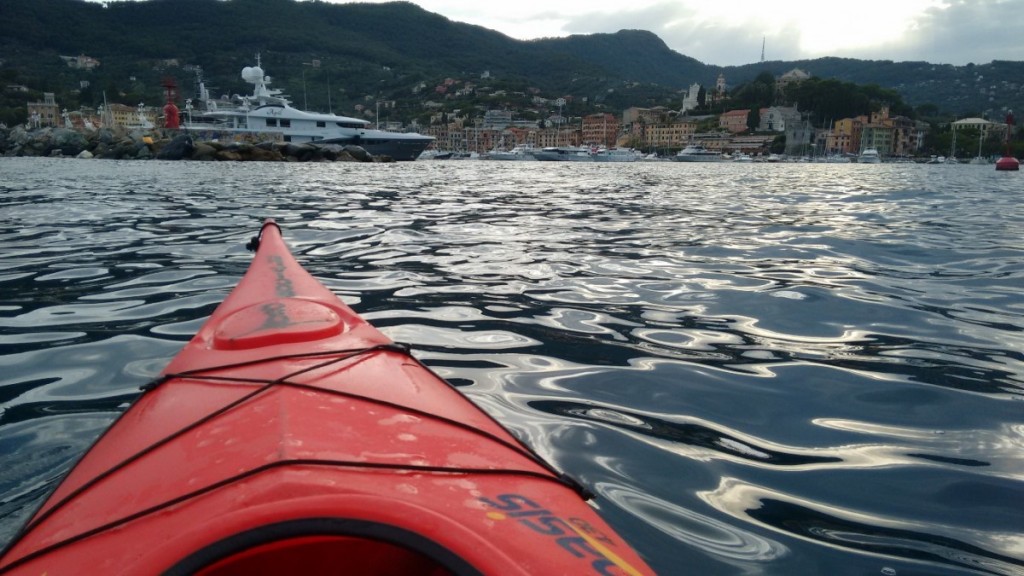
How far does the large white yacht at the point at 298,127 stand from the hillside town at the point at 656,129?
134 feet

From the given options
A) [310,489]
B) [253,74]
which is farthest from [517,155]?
[310,489]

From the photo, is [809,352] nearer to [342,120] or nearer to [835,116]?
[342,120]

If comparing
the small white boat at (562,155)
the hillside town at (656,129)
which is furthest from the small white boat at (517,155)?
the hillside town at (656,129)


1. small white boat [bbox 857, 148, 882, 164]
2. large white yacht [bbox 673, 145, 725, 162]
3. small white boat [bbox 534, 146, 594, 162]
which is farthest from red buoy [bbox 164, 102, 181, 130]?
small white boat [bbox 857, 148, 882, 164]

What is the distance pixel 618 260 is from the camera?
6.95 m

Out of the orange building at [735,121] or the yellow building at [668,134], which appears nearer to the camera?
the yellow building at [668,134]

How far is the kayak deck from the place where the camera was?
107 centimetres

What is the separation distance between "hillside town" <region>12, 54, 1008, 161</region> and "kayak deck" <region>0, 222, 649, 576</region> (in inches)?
3722

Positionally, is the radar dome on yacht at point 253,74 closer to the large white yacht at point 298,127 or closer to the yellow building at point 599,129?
the large white yacht at point 298,127

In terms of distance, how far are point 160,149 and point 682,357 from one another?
4495cm

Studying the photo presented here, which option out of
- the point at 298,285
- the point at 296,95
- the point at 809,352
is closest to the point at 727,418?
the point at 809,352

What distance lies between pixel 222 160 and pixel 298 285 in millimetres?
38320

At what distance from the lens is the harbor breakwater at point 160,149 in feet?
127

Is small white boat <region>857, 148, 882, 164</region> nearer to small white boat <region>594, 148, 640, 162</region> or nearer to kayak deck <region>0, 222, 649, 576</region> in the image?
small white boat <region>594, 148, 640, 162</region>
